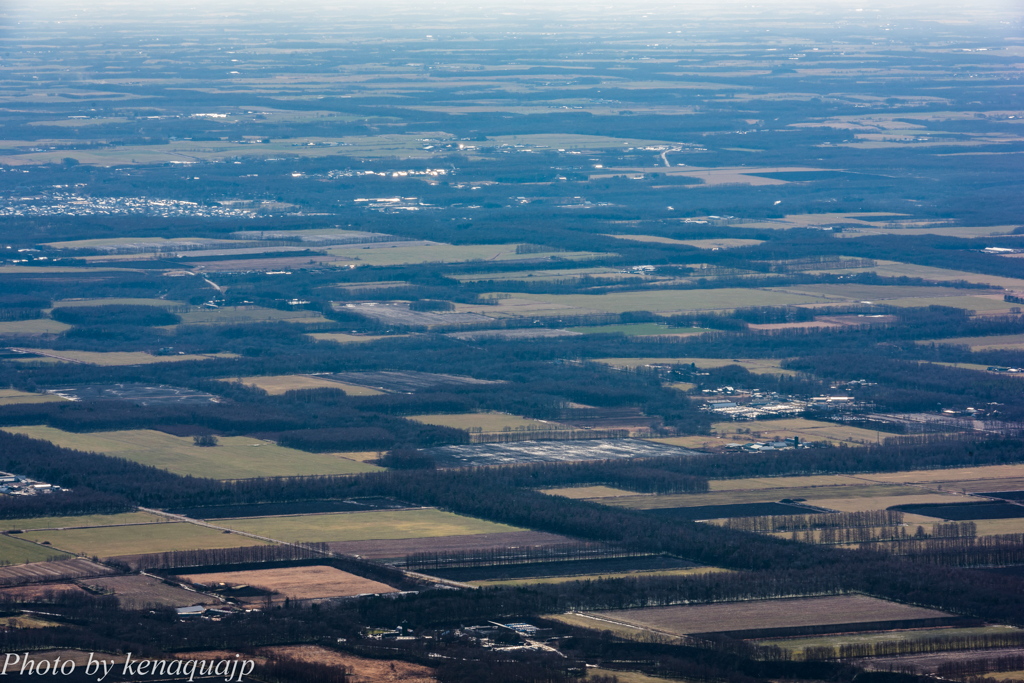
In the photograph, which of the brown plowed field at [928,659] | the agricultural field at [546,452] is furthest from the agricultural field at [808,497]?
the brown plowed field at [928,659]

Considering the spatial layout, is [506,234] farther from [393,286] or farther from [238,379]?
[238,379]

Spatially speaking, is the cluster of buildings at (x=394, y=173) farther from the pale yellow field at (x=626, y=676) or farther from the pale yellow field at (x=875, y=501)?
the pale yellow field at (x=626, y=676)

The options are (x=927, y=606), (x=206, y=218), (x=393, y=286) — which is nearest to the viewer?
(x=927, y=606)

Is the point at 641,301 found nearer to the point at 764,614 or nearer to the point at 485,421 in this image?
the point at 485,421

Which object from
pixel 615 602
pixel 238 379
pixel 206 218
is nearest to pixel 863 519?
pixel 615 602

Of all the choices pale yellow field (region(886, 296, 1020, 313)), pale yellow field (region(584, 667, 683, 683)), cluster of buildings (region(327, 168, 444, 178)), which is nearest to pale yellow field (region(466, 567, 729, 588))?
pale yellow field (region(584, 667, 683, 683))

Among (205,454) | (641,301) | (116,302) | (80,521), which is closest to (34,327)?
(116,302)
